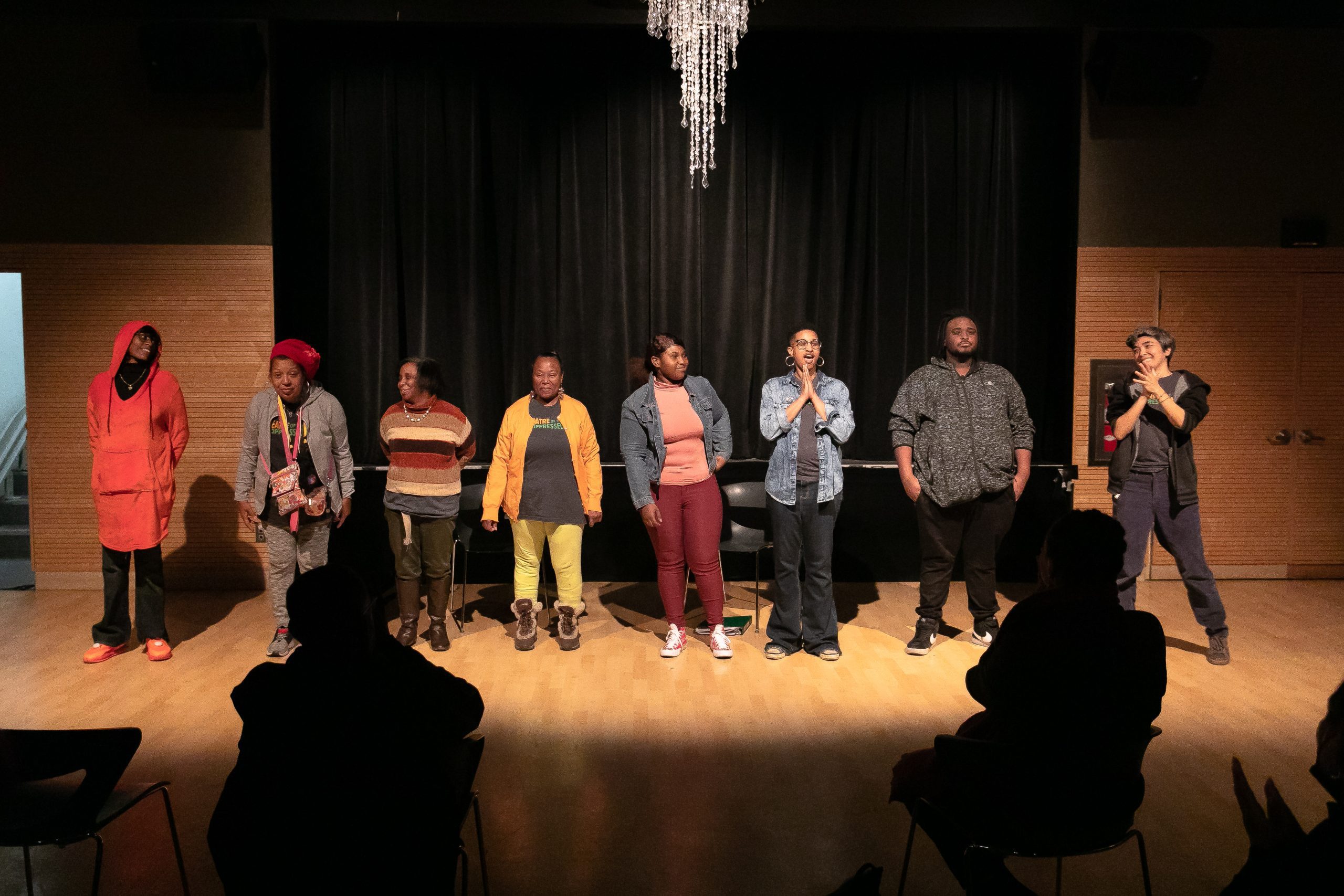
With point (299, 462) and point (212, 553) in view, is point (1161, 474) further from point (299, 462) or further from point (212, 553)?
point (212, 553)

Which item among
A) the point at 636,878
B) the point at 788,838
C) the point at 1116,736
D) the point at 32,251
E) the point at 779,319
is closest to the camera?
the point at 1116,736

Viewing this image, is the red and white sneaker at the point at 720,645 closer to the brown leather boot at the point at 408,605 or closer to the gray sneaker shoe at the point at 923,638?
the gray sneaker shoe at the point at 923,638

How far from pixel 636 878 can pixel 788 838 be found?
1.59 ft

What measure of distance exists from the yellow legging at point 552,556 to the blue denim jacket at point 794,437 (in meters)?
0.98

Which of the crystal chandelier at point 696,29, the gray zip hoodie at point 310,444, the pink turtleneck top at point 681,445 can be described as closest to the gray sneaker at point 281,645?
the gray zip hoodie at point 310,444

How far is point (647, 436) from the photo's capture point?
15.5 feet

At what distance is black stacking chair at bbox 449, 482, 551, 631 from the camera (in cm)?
547

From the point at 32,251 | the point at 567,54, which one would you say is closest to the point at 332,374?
the point at 32,251

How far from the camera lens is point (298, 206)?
6309 millimetres

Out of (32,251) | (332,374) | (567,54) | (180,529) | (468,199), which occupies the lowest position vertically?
(180,529)

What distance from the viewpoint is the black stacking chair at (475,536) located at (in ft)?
18.0

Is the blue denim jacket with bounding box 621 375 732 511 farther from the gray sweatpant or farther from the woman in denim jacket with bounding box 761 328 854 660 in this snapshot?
the gray sweatpant

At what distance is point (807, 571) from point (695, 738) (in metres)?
1.23

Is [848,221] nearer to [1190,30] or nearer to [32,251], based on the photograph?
[1190,30]
